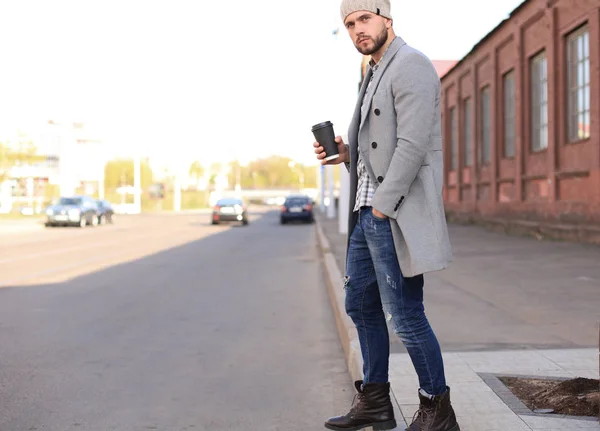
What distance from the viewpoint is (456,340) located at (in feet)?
20.1

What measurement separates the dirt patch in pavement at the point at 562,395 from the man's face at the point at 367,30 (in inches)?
80.8

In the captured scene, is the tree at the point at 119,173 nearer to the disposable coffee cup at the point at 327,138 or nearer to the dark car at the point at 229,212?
the dark car at the point at 229,212

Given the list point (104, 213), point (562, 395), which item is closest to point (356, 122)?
point (562, 395)

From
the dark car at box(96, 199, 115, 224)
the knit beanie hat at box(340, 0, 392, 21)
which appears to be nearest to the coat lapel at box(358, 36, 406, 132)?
the knit beanie hat at box(340, 0, 392, 21)

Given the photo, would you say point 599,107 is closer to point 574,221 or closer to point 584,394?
point 574,221

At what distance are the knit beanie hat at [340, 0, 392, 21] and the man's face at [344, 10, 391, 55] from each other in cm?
2

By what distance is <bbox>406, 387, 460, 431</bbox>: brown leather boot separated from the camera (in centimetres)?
333

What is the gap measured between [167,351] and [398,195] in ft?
12.2

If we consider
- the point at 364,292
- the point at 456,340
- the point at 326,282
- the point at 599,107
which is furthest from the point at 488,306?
the point at 599,107

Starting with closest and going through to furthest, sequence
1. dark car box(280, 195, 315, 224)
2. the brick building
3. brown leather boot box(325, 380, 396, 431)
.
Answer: brown leather boot box(325, 380, 396, 431) → the brick building → dark car box(280, 195, 315, 224)

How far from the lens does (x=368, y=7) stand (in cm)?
327

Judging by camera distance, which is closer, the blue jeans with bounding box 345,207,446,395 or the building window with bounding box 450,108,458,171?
the blue jeans with bounding box 345,207,446,395

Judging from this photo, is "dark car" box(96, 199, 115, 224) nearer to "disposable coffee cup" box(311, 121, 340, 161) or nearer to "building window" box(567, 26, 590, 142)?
"building window" box(567, 26, 590, 142)

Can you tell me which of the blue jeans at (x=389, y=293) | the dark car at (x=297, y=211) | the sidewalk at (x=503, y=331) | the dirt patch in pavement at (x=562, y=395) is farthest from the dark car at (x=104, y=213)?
the blue jeans at (x=389, y=293)
